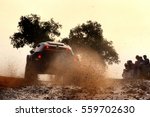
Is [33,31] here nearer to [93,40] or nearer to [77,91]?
[93,40]

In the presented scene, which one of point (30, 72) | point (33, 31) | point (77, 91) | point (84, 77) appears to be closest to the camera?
point (77, 91)

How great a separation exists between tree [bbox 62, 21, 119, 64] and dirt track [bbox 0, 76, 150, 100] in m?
26.8

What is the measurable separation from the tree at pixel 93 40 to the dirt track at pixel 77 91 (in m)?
26.8

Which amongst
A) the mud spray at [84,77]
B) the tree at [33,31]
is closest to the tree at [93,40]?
the tree at [33,31]

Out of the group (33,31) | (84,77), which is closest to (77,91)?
(84,77)

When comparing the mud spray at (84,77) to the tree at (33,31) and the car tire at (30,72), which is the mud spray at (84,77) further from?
the tree at (33,31)

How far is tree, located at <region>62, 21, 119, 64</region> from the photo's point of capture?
4294cm

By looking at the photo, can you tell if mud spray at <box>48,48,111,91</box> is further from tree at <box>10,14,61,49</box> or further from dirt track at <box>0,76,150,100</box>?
tree at <box>10,14,61,49</box>

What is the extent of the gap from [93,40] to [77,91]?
29.0 metres

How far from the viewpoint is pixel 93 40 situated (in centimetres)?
4375

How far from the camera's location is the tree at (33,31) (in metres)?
39.0

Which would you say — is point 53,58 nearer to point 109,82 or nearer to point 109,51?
point 109,82

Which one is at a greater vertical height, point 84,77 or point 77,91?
point 84,77

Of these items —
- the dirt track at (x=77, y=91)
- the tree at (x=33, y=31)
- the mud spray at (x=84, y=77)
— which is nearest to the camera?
the dirt track at (x=77, y=91)
